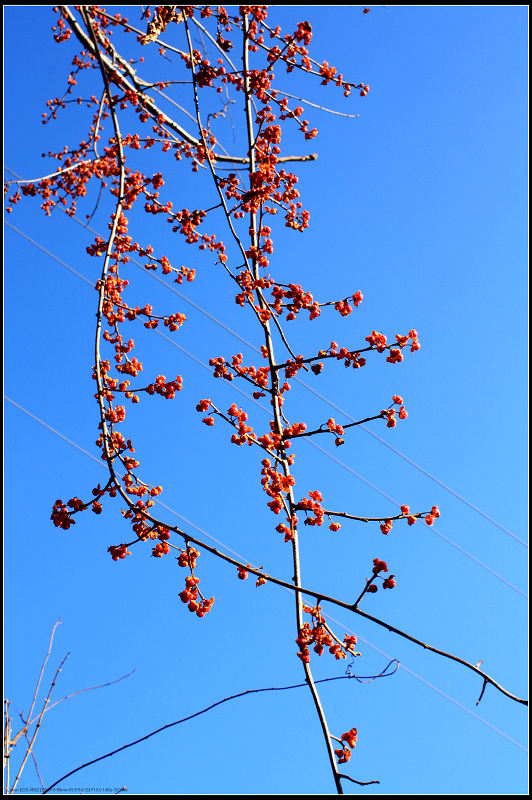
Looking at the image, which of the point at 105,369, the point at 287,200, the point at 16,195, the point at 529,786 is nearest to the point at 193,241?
the point at 287,200

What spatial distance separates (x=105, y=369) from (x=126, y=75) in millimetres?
2544

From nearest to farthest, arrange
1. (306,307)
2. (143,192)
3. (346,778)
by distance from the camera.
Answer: (346,778), (306,307), (143,192)

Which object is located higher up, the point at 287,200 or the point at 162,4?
the point at 162,4

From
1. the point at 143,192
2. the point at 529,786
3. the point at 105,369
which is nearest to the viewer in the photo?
the point at 529,786

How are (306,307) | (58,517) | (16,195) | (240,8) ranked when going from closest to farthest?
(58,517)
(306,307)
(240,8)
(16,195)

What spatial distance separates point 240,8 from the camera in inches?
145

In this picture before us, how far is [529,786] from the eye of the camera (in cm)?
212

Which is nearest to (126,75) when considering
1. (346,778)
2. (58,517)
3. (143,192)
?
(143,192)

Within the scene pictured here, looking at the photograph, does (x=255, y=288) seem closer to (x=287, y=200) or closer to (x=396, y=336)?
(x=396, y=336)

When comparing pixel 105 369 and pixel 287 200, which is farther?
pixel 287 200

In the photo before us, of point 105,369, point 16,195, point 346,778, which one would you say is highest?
point 16,195

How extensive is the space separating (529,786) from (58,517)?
2090mm

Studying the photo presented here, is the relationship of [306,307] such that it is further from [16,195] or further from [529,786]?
[16,195]

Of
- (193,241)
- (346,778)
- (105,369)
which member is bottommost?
(346,778)
